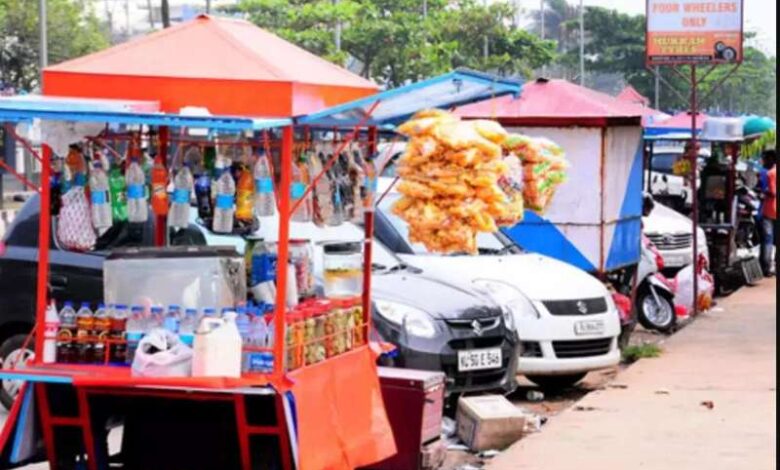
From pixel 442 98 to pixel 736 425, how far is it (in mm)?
4329

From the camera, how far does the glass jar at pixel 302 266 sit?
283 inches

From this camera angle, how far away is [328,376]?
6.97 metres

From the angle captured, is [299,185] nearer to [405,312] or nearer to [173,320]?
[173,320]

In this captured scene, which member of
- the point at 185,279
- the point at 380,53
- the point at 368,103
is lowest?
the point at 185,279

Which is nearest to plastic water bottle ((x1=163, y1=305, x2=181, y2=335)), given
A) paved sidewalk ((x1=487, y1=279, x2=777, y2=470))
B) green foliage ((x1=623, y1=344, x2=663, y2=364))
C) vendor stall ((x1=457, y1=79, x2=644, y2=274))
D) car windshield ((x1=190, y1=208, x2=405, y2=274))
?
car windshield ((x1=190, y1=208, x2=405, y2=274))

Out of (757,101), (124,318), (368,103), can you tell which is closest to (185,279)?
(124,318)

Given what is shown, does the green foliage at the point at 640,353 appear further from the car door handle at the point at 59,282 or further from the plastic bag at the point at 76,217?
the plastic bag at the point at 76,217

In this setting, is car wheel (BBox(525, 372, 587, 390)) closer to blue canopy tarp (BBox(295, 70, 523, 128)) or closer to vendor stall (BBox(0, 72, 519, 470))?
vendor stall (BBox(0, 72, 519, 470))

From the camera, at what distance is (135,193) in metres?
6.92

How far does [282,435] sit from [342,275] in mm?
1228

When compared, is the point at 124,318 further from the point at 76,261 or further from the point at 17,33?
the point at 17,33

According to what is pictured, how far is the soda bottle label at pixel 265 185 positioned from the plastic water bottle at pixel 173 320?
2.08ft

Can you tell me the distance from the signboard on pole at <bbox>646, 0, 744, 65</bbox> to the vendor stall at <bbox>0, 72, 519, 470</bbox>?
1101 cm

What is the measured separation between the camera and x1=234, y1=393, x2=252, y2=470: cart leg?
6548 mm
